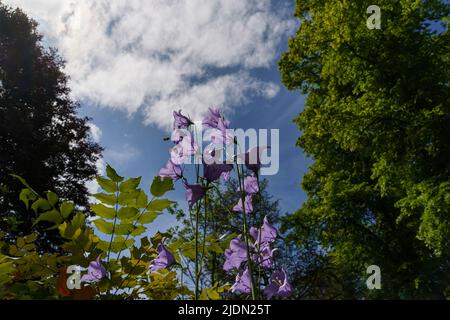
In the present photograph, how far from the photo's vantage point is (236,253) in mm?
1478

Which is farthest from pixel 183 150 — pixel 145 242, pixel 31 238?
pixel 31 238

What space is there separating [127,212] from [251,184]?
425mm

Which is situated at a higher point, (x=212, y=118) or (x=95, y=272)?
(x=212, y=118)

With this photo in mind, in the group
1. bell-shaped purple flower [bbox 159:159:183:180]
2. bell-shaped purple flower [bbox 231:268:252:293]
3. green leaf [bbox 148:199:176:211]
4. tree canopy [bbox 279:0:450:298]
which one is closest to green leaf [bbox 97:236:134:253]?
green leaf [bbox 148:199:176:211]

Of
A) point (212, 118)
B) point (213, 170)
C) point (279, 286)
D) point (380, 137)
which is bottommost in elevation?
point (279, 286)

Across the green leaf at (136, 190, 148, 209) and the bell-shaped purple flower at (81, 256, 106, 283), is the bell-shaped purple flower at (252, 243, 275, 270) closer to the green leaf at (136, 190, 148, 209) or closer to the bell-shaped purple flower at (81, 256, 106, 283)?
the green leaf at (136, 190, 148, 209)

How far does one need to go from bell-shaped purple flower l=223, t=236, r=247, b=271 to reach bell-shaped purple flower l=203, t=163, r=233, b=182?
0.87ft

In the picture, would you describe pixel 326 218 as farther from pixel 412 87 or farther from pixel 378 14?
pixel 378 14

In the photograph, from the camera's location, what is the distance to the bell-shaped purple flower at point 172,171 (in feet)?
4.95

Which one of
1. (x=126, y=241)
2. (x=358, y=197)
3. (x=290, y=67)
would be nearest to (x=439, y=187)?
(x=358, y=197)

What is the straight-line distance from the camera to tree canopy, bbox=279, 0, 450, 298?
12.1 m

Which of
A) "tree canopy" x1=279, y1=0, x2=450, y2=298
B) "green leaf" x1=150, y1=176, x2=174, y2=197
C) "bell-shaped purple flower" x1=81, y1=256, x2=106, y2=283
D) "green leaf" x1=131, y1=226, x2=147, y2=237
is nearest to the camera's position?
"bell-shaped purple flower" x1=81, y1=256, x2=106, y2=283

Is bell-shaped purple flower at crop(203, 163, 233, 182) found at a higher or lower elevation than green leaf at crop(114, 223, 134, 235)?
higher

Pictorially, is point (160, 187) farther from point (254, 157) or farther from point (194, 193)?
point (254, 157)
